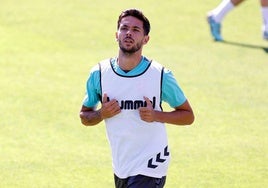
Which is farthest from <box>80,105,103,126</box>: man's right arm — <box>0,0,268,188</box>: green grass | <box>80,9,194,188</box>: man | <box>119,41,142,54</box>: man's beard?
<box>0,0,268,188</box>: green grass

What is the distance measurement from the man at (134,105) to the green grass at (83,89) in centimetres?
221

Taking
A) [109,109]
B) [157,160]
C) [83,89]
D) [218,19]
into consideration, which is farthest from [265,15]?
[109,109]

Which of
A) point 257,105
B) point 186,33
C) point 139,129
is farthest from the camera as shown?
point 186,33

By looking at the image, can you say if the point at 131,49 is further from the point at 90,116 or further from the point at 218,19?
the point at 218,19

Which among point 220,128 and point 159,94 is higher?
point 159,94

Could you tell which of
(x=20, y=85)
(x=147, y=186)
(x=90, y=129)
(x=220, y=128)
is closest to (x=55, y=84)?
(x=20, y=85)

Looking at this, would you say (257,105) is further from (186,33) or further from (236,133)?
(186,33)

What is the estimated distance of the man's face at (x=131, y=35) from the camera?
692 cm

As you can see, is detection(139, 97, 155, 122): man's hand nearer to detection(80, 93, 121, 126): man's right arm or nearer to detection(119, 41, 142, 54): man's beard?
detection(80, 93, 121, 126): man's right arm

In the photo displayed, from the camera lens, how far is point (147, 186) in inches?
281

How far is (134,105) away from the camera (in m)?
6.99

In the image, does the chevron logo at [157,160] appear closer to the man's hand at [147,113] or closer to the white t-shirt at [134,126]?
the white t-shirt at [134,126]

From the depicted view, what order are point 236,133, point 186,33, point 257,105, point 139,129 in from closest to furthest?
point 139,129 < point 236,133 < point 257,105 < point 186,33

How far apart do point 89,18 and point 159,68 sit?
9.35m
